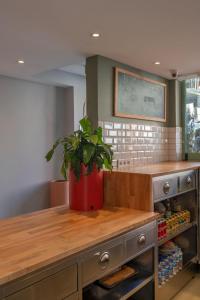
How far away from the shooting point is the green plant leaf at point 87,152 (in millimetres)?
1969

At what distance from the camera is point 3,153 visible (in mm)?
3699

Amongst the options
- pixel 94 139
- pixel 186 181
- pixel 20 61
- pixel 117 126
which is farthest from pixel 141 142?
pixel 20 61

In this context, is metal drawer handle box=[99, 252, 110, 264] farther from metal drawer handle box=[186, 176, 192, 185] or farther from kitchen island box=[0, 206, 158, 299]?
metal drawer handle box=[186, 176, 192, 185]

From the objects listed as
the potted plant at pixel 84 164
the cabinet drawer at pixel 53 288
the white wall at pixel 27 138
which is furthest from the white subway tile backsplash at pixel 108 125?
the white wall at pixel 27 138

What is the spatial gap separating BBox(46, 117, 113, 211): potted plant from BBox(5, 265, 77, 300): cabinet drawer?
0.75 m

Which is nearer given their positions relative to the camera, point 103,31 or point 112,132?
point 103,31

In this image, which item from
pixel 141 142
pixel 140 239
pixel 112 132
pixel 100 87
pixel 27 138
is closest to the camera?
pixel 140 239

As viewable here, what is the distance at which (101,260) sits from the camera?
4.96 feet

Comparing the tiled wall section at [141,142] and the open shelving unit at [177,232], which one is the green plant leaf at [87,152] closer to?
the tiled wall section at [141,142]

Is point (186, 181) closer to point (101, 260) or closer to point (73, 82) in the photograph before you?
point (101, 260)

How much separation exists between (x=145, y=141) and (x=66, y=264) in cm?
198

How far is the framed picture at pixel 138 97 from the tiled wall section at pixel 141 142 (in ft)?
0.41

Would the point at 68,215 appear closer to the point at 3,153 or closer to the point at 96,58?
the point at 96,58

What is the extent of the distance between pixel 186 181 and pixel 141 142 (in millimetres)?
662
